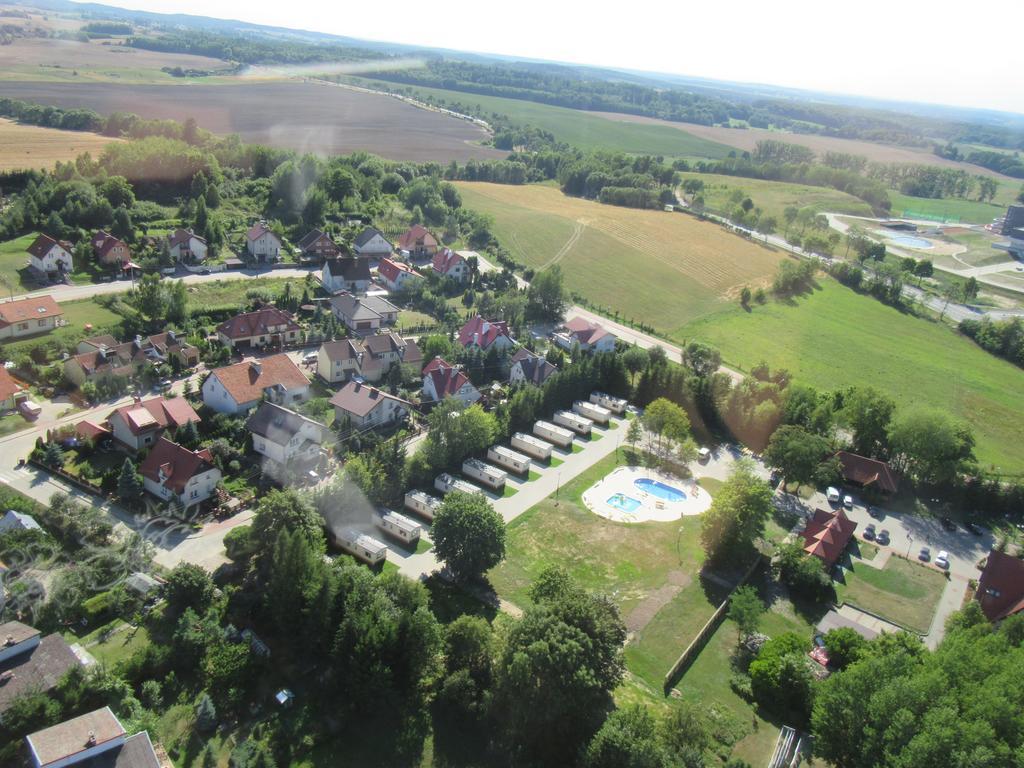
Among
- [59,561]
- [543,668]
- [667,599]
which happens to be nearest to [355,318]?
[59,561]

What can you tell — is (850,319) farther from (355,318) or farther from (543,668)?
(543,668)

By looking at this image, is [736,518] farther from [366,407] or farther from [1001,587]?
[366,407]

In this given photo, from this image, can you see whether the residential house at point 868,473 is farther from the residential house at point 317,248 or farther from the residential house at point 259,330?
the residential house at point 317,248

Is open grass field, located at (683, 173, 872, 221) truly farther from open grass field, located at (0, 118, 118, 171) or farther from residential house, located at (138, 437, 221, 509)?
residential house, located at (138, 437, 221, 509)

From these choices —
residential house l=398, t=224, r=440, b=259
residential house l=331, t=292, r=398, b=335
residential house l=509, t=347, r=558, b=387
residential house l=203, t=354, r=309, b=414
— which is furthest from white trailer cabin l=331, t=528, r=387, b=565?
residential house l=398, t=224, r=440, b=259

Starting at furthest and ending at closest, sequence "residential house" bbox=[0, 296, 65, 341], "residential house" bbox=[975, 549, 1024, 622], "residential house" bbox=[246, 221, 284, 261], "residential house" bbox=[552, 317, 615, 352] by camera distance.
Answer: "residential house" bbox=[246, 221, 284, 261]
"residential house" bbox=[552, 317, 615, 352]
"residential house" bbox=[0, 296, 65, 341]
"residential house" bbox=[975, 549, 1024, 622]

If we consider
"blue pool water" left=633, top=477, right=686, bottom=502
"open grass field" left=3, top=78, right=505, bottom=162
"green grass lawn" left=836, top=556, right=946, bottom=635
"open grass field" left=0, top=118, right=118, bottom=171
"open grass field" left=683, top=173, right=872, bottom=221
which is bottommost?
"blue pool water" left=633, top=477, right=686, bottom=502

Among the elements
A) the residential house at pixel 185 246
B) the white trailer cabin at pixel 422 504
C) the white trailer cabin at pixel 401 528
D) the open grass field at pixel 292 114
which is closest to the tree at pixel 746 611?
the white trailer cabin at pixel 401 528
